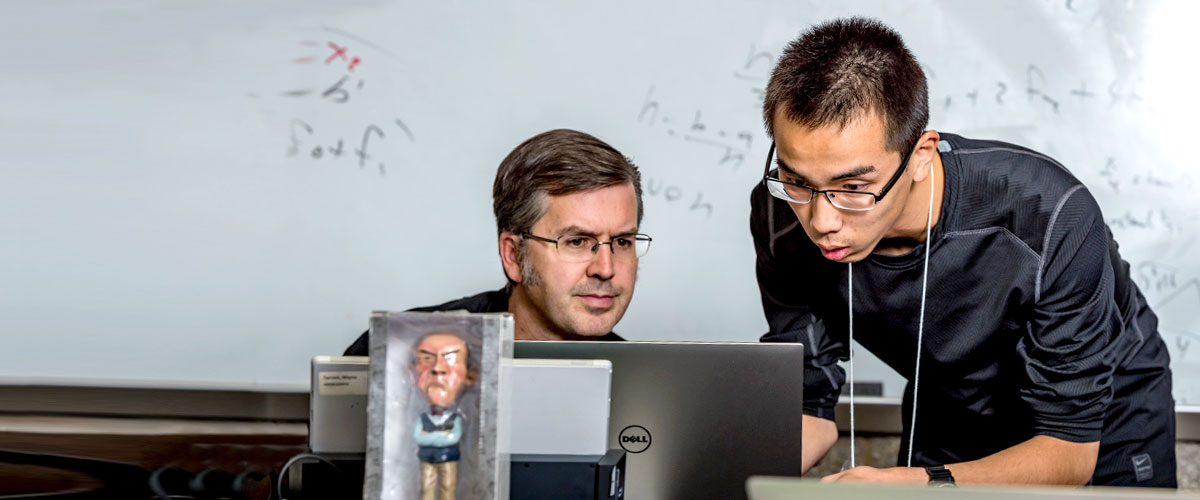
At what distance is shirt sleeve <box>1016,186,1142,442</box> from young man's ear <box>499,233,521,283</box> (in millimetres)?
923

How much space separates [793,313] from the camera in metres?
1.67

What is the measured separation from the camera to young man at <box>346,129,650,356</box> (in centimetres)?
179

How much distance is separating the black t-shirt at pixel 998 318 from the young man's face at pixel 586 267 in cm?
26

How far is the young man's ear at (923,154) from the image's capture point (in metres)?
1.38

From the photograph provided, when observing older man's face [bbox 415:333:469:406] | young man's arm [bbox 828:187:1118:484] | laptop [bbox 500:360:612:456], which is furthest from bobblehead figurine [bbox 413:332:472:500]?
young man's arm [bbox 828:187:1118:484]

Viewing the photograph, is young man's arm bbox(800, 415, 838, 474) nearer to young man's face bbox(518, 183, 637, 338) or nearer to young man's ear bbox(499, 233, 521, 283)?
young man's face bbox(518, 183, 637, 338)

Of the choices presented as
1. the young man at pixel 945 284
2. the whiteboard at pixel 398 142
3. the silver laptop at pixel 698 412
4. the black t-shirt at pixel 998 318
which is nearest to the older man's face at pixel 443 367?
the silver laptop at pixel 698 412

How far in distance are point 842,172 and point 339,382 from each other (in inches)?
27.3

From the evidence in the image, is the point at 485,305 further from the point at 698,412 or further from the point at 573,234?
the point at 698,412

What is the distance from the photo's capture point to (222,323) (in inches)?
88.5

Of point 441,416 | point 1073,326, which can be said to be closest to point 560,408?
point 441,416

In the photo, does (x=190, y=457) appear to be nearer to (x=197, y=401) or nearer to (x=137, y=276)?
(x=197, y=401)

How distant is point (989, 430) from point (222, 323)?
1665mm

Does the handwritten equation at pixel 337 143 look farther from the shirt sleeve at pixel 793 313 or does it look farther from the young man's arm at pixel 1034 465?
the young man's arm at pixel 1034 465
